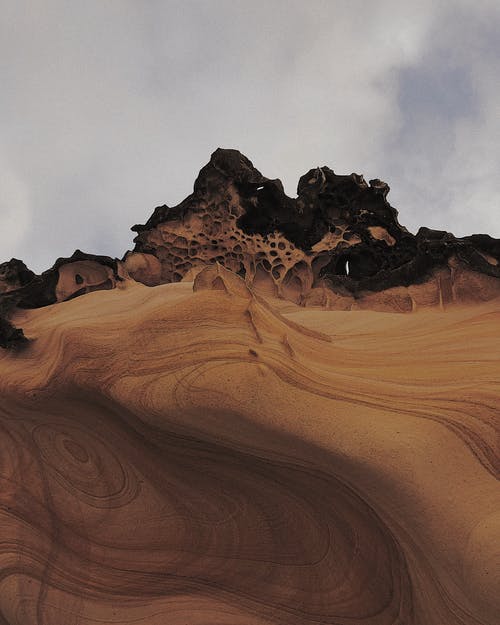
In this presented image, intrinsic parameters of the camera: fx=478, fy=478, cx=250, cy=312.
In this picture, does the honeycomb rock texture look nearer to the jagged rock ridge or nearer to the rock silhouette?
the jagged rock ridge

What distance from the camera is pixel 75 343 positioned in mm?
4355

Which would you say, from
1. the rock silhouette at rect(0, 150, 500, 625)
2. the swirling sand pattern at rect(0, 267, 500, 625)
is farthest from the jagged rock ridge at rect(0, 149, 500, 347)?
the swirling sand pattern at rect(0, 267, 500, 625)

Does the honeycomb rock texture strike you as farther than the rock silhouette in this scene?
Yes

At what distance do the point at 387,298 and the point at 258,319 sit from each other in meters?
2.66

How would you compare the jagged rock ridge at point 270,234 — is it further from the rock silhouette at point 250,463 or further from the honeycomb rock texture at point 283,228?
the rock silhouette at point 250,463

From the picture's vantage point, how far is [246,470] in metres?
3.46

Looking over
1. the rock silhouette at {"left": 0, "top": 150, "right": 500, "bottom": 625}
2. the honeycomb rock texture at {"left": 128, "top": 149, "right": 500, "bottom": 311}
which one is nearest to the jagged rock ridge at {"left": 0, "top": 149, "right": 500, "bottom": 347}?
the honeycomb rock texture at {"left": 128, "top": 149, "right": 500, "bottom": 311}

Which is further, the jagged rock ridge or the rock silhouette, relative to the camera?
the jagged rock ridge

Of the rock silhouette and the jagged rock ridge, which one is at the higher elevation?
the jagged rock ridge

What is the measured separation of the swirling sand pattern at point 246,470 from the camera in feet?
9.40

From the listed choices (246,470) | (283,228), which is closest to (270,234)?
(283,228)

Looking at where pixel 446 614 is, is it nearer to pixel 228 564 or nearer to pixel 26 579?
pixel 228 564

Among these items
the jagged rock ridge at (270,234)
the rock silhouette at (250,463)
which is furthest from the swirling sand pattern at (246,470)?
the jagged rock ridge at (270,234)

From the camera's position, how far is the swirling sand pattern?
2865 mm
